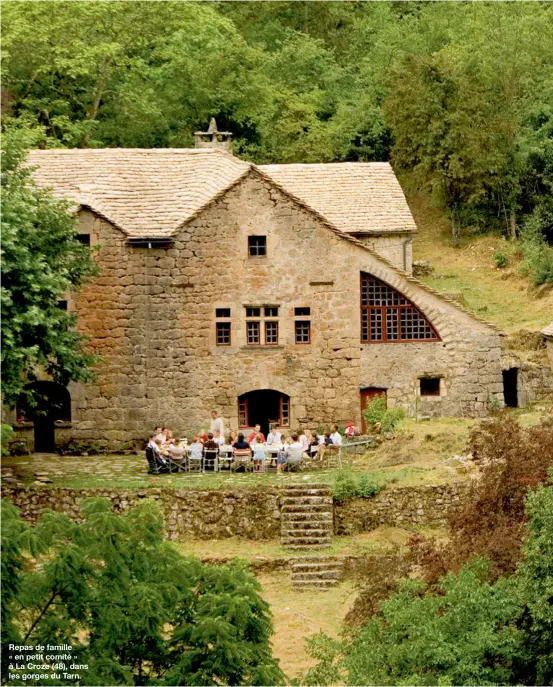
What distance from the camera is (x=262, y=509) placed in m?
49.1

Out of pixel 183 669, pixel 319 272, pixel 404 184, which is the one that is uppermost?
pixel 404 184

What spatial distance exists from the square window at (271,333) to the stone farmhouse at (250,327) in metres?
0.04

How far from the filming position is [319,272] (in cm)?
5578

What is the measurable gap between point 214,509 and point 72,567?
1458 centimetres

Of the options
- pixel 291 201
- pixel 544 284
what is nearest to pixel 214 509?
pixel 291 201

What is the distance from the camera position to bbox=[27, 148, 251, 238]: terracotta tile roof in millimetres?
55844

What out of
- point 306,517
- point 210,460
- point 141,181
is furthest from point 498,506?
point 141,181

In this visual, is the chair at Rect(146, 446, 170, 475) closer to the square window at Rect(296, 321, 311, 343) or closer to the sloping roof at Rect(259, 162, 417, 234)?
the square window at Rect(296, 321, 311, 343)

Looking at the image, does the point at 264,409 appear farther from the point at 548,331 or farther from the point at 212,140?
the point at 212,140

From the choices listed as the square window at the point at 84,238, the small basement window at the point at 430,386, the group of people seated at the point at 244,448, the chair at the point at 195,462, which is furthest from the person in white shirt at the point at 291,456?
the square window at the point at 84,238

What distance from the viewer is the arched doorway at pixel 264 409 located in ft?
184

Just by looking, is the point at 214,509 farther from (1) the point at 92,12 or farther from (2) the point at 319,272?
(1) the point at 92,12

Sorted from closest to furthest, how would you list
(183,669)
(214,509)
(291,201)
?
(183,669) < (214,509) < (291,201)

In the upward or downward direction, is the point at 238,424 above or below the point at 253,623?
above
